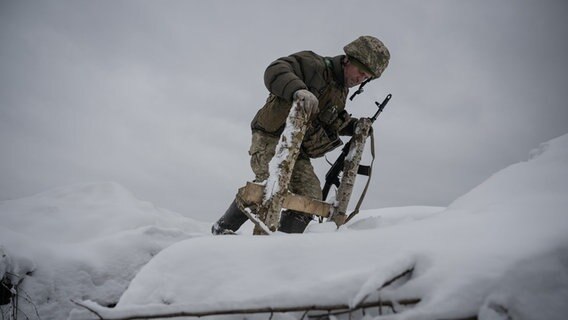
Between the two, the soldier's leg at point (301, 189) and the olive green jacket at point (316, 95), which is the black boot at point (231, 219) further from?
the olive green jacket at point (316, 95)

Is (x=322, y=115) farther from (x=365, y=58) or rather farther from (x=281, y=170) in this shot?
(x=281, y=170)

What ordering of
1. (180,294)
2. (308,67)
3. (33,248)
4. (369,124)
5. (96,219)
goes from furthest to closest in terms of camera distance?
(96,219), (369,124), (308,67), (33,248), (180,294)

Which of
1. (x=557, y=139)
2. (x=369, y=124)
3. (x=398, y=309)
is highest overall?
(x=369, y=124)

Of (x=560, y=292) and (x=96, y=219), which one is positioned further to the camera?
(x=96, y=219)

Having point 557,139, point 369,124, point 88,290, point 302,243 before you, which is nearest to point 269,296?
point 302,243

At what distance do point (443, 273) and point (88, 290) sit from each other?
9.30ft

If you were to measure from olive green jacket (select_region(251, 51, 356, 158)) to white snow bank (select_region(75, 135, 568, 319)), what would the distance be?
1.87 metres

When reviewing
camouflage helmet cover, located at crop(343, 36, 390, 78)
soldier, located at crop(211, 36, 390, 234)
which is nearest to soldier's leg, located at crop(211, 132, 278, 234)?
soldier, located at crop(211, 36, 390, 234)

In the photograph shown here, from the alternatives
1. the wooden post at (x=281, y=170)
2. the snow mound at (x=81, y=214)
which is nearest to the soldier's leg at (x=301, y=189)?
the wooden post at (x=281, y=170)

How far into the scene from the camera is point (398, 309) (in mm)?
826

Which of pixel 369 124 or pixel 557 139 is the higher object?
pixel 369 124

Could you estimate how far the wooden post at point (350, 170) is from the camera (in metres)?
3.34

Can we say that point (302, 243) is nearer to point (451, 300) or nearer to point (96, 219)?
point (451, 300)

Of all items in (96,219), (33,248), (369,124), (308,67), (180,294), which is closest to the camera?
(180,294)
